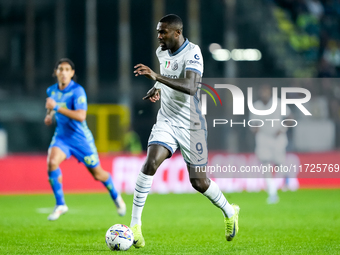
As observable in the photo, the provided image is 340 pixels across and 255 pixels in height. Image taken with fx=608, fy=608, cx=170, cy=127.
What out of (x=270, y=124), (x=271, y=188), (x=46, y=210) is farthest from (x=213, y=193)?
(x=270, y=124)

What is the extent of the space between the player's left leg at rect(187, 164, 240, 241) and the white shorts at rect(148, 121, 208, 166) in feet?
0.38

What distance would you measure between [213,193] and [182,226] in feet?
6.62

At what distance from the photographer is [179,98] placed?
6.83 m

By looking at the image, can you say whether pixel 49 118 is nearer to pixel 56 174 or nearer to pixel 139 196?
pixel 56 174

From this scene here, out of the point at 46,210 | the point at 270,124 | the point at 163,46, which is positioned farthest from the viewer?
the point at 270,124

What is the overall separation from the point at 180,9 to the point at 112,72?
4697mm

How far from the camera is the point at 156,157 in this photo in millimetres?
6523

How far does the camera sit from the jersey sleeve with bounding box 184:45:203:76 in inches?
255

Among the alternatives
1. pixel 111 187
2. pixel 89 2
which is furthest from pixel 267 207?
pixel 89 2

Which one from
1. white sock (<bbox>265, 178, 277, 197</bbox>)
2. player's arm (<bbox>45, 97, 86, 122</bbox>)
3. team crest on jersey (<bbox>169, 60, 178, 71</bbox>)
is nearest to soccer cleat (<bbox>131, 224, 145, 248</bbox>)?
team crest on jersey (<bbox>169, 60, 178, 71</bbox>)

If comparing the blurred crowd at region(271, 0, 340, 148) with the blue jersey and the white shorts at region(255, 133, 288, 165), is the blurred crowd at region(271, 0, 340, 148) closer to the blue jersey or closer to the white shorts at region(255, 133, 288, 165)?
the white shorts at region(255, 133, 288, 165)

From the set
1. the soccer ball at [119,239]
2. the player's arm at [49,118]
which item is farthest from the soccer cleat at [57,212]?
the soccer ball at [119,239]

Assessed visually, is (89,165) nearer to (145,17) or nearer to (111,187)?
(111,187)

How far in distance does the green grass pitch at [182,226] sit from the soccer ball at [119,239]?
0.08 m
